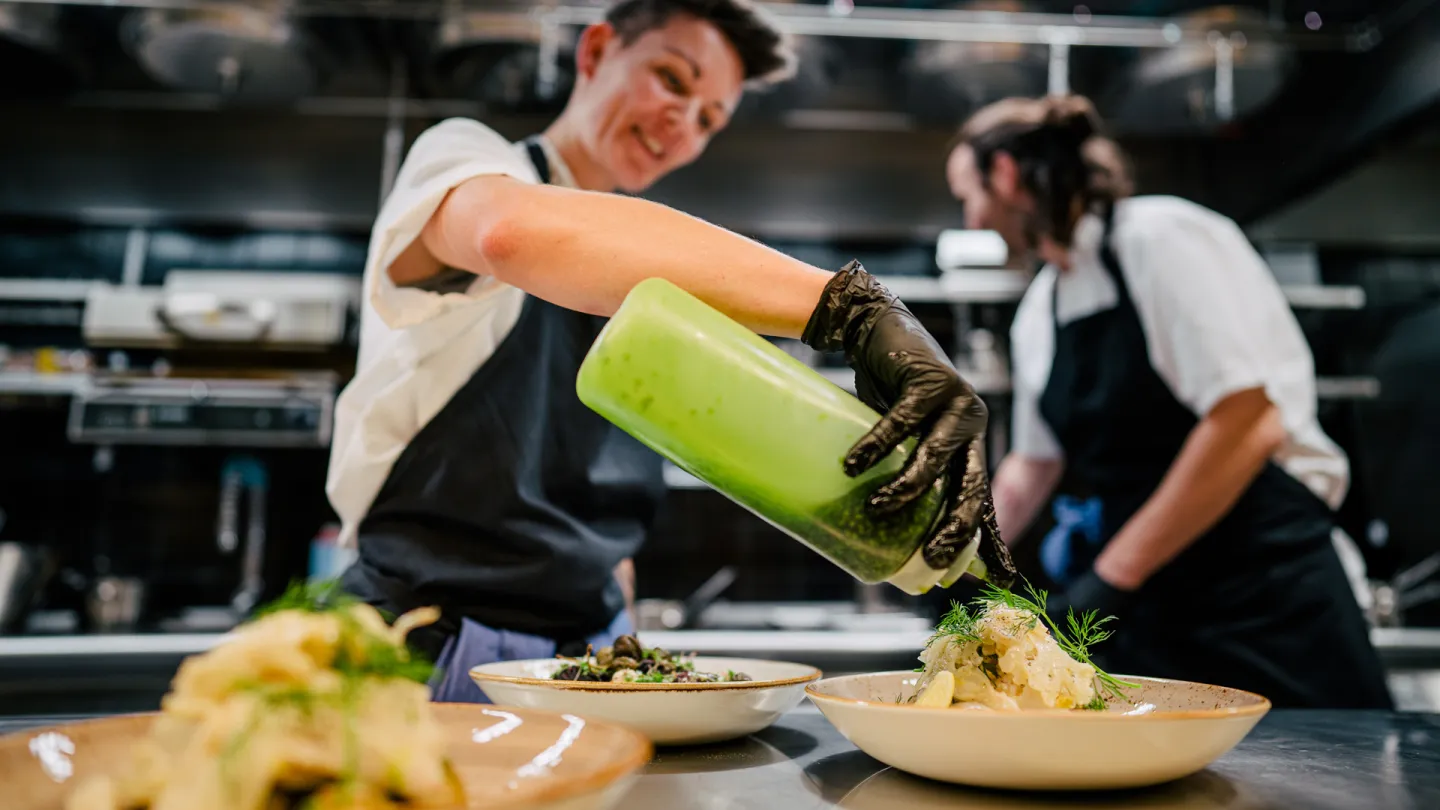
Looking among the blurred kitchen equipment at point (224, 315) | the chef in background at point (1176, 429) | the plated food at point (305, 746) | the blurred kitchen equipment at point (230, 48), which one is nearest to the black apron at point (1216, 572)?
the chef in background at point (1176, 429)

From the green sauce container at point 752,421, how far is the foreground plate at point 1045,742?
0.11 m

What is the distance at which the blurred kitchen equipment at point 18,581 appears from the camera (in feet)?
9.70

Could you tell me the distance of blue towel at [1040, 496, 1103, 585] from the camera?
85.6 inches

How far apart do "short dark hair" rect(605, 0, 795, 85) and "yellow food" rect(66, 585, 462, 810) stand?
1208mm

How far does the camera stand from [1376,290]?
3701 millimetres

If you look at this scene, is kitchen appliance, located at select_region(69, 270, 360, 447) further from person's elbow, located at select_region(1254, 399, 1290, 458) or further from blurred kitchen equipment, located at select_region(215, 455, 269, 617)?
person's elbow, located at select_region(1254, 399, 1290, 458)

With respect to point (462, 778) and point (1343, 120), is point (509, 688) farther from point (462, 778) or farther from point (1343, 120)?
point (1343, 120)

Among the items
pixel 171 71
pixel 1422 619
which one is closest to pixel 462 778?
pixel 171 71

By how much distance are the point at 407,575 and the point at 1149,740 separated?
0.91m

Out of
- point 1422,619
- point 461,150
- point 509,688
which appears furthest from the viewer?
point 1422,619

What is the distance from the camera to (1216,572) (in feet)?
6.13

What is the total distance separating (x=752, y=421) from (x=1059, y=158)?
1.71m

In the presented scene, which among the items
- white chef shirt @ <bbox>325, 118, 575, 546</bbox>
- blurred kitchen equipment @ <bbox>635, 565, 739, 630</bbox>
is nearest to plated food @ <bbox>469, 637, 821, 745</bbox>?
white chef shirt @ <bbox>325, 118, 575, 546</bbox>

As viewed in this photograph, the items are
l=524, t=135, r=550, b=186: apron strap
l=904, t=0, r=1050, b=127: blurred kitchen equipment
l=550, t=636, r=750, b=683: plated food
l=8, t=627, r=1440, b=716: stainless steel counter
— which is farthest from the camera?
l=904, t=0, r=1050, b=127: blurred kitchen equipment
